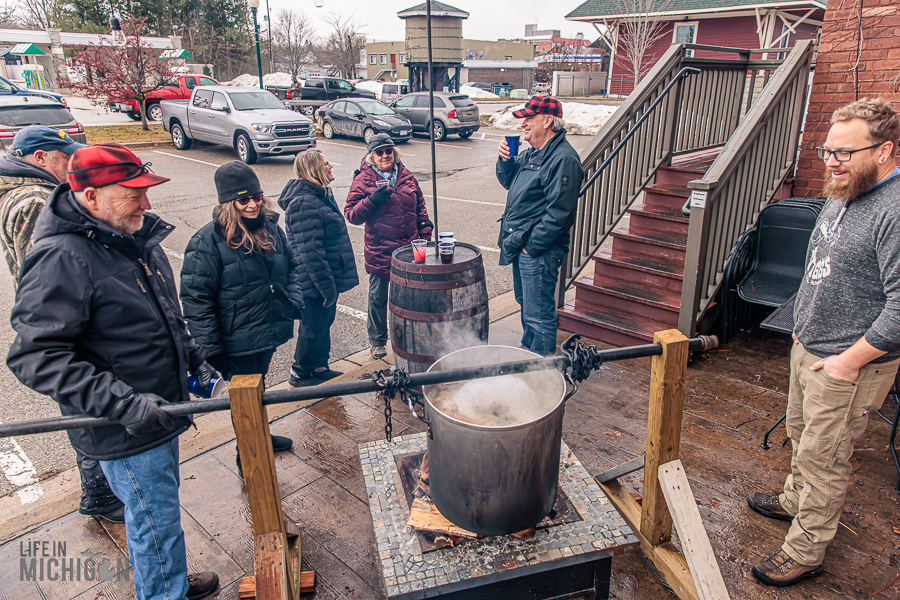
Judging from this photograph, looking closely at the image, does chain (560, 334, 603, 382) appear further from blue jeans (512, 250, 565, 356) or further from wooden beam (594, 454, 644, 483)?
blue jeans (512, 250, 565, 356)

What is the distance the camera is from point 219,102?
1452cm

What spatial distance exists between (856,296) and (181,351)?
2.69 m

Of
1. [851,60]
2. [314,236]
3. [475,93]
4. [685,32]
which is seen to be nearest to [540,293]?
[314,236]

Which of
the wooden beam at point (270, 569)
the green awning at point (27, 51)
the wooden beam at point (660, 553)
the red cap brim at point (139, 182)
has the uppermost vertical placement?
the green awning at point (27, 51)

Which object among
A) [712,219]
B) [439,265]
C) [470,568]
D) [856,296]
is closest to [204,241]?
[439,265]

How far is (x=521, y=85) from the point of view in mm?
51031

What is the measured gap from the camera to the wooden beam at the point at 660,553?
222 centimetres

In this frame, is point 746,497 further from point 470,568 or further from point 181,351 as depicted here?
point 181,351

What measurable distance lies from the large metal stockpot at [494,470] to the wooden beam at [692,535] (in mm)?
456

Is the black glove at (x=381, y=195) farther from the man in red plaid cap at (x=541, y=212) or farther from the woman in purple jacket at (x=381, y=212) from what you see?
the man in red plaid cap at (x=541, y=212)

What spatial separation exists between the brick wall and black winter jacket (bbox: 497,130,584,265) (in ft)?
8.54

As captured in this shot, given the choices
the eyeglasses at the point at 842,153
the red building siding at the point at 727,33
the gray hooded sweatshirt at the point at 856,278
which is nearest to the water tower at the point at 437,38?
the red building siding at the point at 727,33

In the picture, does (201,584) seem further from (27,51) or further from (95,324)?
(27,51)

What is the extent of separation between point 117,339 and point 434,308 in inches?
68.1
